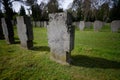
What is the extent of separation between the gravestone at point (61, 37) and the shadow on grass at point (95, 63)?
2.15ft

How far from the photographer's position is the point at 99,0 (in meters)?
23.9

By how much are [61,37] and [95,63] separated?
86.4 inches

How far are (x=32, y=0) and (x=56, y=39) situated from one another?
102 feet

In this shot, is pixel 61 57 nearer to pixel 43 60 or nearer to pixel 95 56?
pixel 43 60

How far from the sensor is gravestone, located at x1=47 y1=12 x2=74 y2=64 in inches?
197

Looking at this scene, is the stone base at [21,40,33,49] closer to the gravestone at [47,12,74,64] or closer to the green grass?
the green grass

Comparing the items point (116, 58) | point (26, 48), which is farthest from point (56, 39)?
point (116, 58)

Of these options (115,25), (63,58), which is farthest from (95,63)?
(115,25)

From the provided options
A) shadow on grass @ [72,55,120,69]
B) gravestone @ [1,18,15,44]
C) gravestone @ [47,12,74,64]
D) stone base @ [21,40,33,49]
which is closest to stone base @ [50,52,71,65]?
gravestone @ [47,12,74,64]

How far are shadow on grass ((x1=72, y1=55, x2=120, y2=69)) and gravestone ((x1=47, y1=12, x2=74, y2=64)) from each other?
655mm

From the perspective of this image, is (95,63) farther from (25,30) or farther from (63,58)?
(25,30)

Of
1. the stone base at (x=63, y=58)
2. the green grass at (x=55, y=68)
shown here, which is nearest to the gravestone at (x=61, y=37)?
the stone base at (x=63, y=58)

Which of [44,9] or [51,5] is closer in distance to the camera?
[51,5]

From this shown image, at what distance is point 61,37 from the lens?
5340 millimetres
